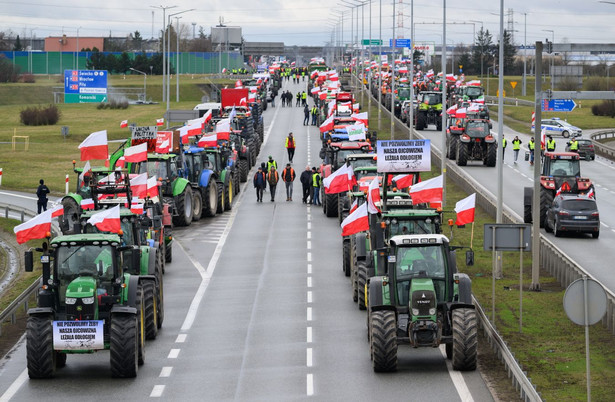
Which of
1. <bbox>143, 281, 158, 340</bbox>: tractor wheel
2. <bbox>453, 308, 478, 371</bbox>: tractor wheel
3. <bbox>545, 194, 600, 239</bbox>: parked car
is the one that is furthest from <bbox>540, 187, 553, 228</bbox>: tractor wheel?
<bbox>453, 308, 478, 371</bbox>: tractor wheel

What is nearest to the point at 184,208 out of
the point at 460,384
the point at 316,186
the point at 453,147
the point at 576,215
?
the point at 316,186

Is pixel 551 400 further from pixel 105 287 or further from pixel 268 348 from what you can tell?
pixel 105 287

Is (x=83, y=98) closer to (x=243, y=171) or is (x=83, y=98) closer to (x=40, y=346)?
(x=243, y=171)

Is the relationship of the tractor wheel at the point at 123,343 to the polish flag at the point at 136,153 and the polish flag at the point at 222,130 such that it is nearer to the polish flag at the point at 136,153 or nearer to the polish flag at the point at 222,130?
the polish flag at the point at 136,153

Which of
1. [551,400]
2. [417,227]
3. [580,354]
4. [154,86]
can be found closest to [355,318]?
[417,227]

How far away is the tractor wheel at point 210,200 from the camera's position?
42.8 m

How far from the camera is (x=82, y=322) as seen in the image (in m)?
20.0

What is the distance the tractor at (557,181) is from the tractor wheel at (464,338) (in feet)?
62.5

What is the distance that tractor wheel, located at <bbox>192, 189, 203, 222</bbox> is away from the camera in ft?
138

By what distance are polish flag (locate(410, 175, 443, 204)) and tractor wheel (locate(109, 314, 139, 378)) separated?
893 cm

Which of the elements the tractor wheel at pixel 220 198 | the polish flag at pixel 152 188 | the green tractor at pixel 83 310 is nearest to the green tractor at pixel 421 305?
the green tractor at pixel 83 310

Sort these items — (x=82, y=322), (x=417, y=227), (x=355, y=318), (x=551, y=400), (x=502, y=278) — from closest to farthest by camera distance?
(x=551, y=400) → (x=82, y=322) → (x=417, y=227) → (x=355, y=318) → (x=502, y=278)

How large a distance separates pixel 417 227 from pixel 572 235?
53.8 feet

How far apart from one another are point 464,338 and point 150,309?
673 cm
